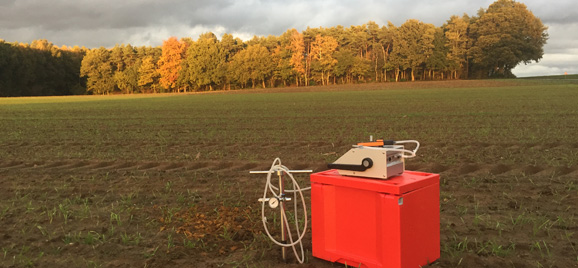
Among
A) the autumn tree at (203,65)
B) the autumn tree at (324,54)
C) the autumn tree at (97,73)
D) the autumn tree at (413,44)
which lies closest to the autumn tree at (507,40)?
the autumn tree at (413,44)

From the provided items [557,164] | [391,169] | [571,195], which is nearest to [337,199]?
[391,169]

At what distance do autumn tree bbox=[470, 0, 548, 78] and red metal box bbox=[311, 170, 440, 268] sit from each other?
84966 millimetres

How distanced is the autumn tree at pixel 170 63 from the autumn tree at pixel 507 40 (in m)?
59.4

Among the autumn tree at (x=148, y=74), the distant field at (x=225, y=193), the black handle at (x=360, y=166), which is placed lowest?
the distant field at (x=225, y=193)

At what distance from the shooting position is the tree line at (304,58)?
8281 cm

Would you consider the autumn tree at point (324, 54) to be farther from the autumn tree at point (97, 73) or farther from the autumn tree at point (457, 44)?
the autumn tree at point (97, 73)

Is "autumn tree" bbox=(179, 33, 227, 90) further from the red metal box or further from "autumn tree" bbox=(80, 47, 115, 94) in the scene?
the red metal box

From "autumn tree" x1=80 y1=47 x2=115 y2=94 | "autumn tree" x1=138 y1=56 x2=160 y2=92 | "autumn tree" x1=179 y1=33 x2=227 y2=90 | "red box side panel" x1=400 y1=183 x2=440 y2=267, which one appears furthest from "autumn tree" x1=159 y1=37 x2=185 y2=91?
"red box side panel" x1=400 y1=183 x2=440 y2=267

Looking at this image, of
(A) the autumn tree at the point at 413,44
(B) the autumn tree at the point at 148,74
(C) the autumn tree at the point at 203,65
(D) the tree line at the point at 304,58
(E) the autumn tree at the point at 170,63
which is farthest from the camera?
(B) the autumn tree at the point at 148,74

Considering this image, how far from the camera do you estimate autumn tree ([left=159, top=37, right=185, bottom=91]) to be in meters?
94.1

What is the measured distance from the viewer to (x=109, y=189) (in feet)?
25.1

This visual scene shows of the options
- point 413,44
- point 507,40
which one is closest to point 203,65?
point 413,44

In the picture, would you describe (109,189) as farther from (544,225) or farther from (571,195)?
(571,195)

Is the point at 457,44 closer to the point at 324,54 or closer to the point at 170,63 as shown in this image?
the point at 324,54
